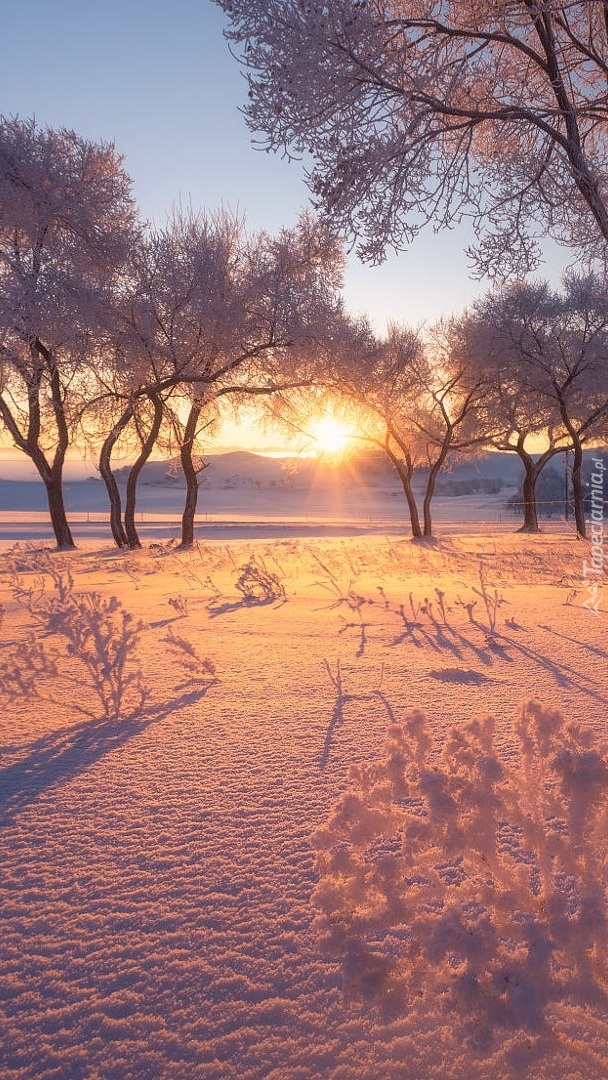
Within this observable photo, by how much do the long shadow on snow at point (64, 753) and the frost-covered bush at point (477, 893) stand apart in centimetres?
127

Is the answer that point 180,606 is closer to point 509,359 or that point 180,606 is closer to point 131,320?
point 131,320

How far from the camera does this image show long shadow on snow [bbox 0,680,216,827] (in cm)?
221

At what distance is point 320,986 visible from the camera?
4.37 feet

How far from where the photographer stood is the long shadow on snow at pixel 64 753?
221 cm

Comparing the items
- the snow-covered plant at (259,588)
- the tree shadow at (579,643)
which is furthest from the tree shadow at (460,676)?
the snow-covered plant at (259,588)

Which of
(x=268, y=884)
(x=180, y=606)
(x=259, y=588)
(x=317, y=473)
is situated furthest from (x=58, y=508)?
(x=317, y=473)

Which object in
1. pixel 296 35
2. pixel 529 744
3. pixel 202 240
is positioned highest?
pixel 202 240

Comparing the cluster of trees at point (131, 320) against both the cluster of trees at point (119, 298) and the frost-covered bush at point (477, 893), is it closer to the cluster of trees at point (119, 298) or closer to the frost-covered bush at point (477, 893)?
the cluster of trees at point (119, 298)

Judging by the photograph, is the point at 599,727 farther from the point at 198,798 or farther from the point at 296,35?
the point at 296,35

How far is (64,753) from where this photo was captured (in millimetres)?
2559

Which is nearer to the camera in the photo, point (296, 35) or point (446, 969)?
point (446, 969)

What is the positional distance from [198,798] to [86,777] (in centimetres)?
48

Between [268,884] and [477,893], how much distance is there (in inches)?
22.9

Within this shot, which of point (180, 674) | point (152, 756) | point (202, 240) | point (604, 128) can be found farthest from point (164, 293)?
point (152, 756)
